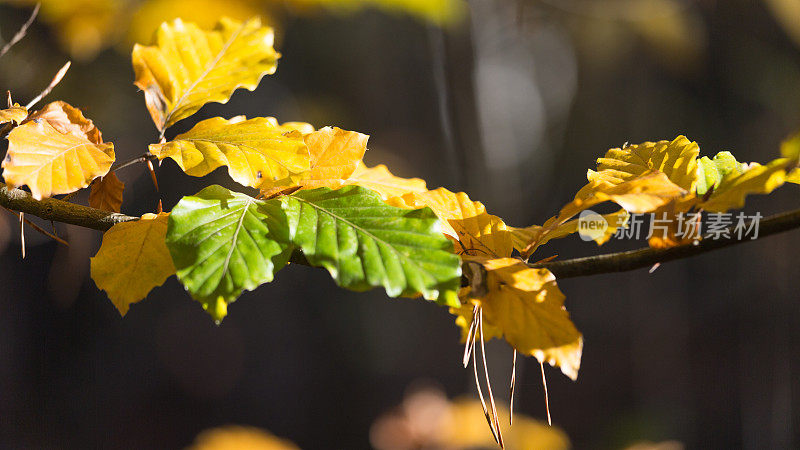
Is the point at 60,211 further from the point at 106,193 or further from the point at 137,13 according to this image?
the point at 137,13

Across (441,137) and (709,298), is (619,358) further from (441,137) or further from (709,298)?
(441,137)

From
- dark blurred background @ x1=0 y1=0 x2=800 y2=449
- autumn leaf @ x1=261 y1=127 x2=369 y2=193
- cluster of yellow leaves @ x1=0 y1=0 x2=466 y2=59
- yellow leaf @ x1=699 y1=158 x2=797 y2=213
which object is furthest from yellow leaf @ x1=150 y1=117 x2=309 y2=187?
dark blurred background @ x1=0 y1=0 x2=800 y2=449

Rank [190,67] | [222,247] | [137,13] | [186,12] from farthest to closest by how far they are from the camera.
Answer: [137,13] → [186,12] → [190,67] → [222,247]

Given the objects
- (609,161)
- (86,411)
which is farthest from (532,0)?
(86,411)

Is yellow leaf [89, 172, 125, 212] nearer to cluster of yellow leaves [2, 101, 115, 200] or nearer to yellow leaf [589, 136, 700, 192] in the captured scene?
cluster of yellow leaves [2, 101, 115, 200]

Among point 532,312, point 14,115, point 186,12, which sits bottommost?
point 532,312

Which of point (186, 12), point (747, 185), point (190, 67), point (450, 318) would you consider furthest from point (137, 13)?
point (450, 318)

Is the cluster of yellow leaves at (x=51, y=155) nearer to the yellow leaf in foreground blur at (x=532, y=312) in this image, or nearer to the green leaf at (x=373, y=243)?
the green leaf at (x=373, y=243)

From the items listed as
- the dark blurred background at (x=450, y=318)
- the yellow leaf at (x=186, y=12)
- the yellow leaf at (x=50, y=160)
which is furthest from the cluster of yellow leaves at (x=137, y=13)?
the dark blurred background at (x=450, y=318)
